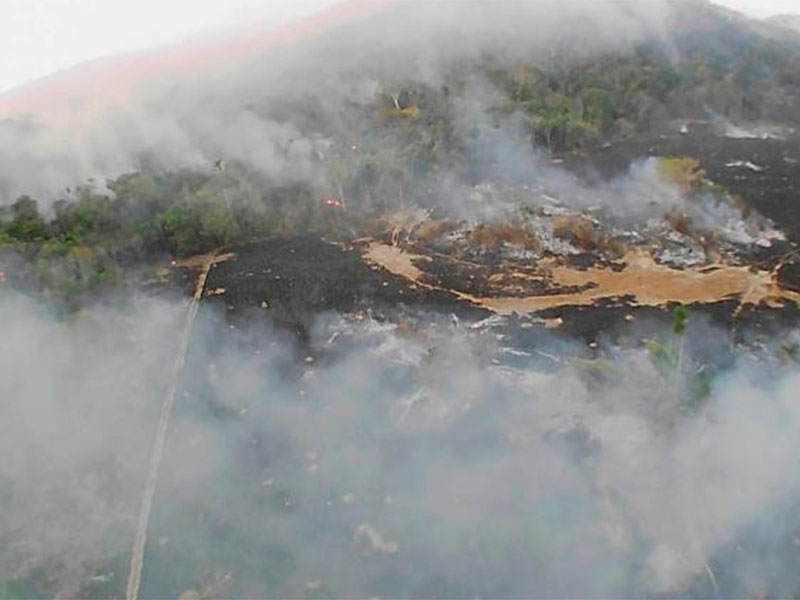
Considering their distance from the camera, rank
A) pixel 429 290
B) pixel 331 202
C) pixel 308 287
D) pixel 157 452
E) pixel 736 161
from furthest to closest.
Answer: pixel 736 161 → pixel 331 202 → pixel 308 287 → pixel 429 290 → pixel 157 452

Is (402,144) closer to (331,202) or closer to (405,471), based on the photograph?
(331,202)

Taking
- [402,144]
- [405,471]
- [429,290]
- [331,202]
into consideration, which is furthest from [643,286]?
[402,144]

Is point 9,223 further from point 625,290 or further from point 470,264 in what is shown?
point 625,290

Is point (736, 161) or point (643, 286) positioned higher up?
point (643, 286)

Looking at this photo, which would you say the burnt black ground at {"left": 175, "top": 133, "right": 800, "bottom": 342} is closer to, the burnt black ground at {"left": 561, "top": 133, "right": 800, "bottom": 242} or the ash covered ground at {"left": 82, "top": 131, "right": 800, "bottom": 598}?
the burnt black ground at {"left": 561, "top": 133, "right": 800, "bottom": 242}

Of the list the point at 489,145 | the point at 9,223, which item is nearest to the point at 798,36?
the point at 489,145

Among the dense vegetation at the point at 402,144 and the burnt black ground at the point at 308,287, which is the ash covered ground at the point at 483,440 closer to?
the burnt black ground at the point at 308,287

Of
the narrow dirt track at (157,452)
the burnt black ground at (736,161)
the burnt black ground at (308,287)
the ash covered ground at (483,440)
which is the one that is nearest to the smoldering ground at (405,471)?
the ash covered ground at (483,440)

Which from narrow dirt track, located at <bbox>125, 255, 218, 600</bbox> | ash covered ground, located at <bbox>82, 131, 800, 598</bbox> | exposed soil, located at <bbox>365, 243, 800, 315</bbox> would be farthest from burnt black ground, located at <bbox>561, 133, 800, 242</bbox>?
narrow dirt track, located at <bbox>125, 255, 218, 600</bbox>

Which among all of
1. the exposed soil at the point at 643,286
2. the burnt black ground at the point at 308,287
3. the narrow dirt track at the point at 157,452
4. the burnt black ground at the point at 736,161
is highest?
the narrow dirt track at the point at 157,452
